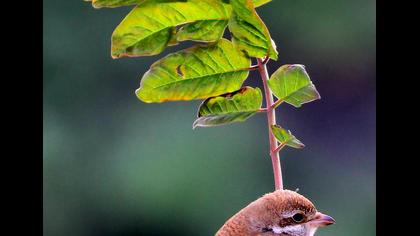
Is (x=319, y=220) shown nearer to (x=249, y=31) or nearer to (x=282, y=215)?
(x=282, y=215)

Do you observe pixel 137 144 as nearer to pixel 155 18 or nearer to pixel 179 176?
pixel 179 176

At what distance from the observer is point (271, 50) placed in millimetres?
874

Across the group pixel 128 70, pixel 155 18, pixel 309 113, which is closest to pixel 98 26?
pixel 128 70

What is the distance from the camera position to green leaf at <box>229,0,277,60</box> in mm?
852

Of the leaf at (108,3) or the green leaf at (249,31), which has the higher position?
the leaf at (108,3)

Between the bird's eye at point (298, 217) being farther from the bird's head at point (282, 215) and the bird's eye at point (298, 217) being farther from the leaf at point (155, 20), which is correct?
the leaf at point (155, 20)

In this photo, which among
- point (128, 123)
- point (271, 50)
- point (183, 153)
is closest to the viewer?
point (271, 50)

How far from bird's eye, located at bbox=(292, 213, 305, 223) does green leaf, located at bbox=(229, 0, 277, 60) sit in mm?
241

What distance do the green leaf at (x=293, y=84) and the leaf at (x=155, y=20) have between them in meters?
0.10

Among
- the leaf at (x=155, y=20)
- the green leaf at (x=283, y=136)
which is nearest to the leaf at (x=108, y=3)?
the leaf at (x=155, y=20)

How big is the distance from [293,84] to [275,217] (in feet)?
0.66

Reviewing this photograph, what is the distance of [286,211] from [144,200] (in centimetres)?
257

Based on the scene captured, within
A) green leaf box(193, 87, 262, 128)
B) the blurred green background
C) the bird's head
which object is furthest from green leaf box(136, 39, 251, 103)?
the blurred green background

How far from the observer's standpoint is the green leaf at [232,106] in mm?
915
